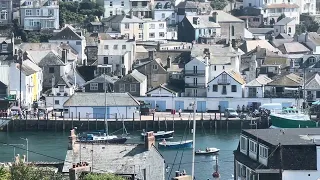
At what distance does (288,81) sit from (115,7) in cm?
2858

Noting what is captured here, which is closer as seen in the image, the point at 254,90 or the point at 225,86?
the point at 225,86

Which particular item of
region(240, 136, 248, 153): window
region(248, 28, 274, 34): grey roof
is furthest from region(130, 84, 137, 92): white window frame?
region(240, 136, 248, 153): window

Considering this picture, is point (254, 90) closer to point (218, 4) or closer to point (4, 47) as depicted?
point (4, 47)

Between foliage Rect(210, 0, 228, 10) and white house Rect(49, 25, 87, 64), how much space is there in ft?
72.0

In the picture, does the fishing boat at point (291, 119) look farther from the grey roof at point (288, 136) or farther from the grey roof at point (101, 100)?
the grey roof at point (288, 136)

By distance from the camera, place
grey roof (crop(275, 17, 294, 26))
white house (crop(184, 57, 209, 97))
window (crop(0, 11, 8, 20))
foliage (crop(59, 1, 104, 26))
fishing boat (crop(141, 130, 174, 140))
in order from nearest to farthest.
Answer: fishing boat (crop(141, 130, 174, 140)) < white house (crop(184, 57, 209, 97)) < window (crop(0, 11, 8, 20)) < foliage (crop(59, 1, 104, 26)) < grey roof (crop(275, 17, 294, 26))

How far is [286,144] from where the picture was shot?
30.5 m

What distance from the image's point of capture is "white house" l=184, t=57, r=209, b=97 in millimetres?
66125

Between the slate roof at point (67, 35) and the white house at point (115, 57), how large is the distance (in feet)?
12.2

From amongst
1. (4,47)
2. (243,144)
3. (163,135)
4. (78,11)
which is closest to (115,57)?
(4,47)

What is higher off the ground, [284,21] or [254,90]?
[284,21]

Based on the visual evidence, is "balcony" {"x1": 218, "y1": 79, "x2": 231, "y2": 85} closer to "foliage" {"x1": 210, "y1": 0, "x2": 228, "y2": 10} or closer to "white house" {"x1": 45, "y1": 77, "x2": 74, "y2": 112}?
"white house" {"x1": 45, "y1": 77, "x2": 74, "y2": 112}

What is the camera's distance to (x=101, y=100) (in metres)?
62.0

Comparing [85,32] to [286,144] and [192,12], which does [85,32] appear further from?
[286,144]
